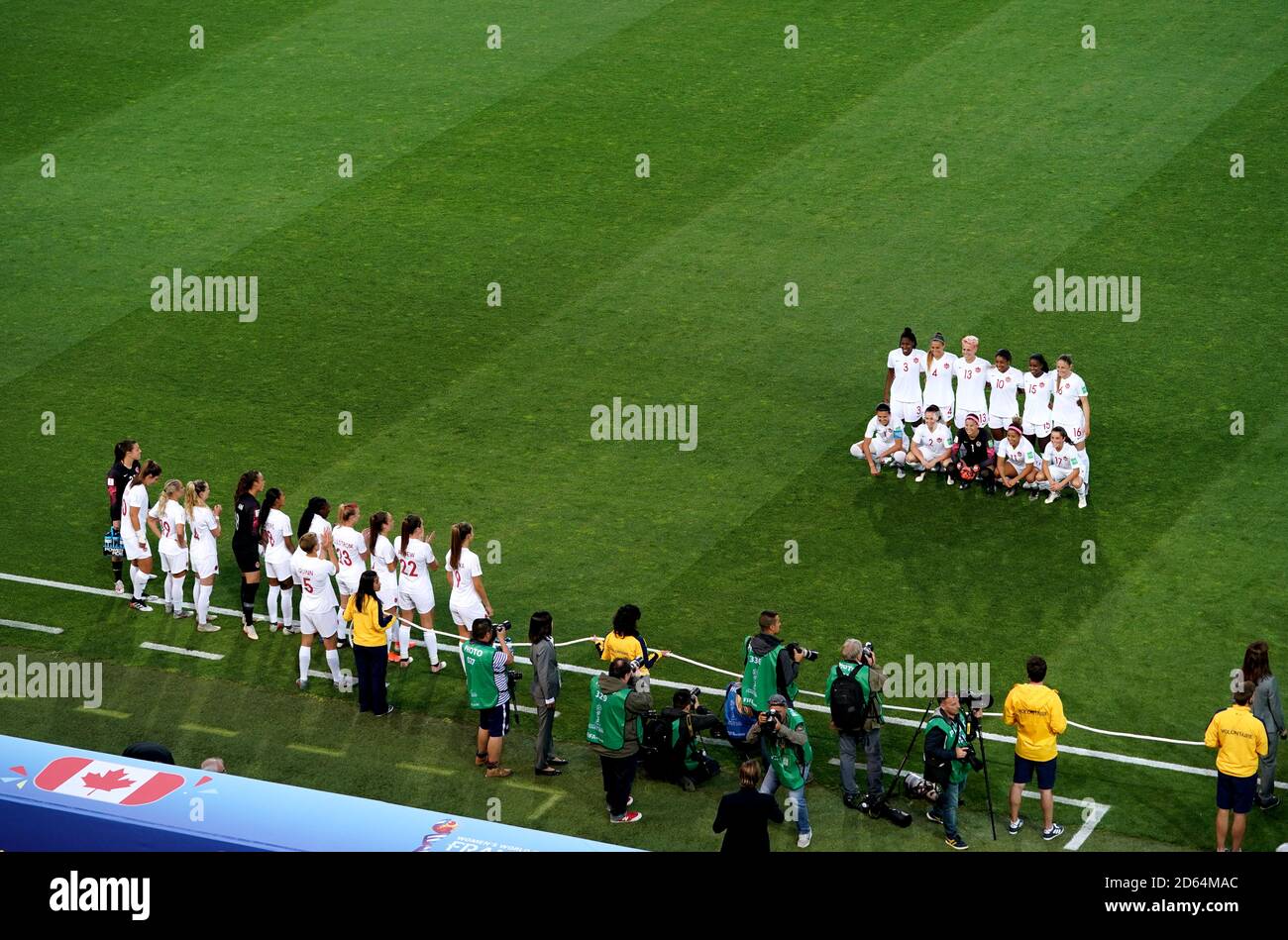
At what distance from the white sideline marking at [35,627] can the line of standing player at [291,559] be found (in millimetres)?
933

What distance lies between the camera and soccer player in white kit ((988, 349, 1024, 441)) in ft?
72.8

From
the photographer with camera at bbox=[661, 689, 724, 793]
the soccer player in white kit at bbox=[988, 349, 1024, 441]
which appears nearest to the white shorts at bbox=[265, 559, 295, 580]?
the photographer with camera at bbox=[661, 689, 724, 793]

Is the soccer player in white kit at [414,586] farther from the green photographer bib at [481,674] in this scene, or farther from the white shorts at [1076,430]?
the white shorts at [1076,430]

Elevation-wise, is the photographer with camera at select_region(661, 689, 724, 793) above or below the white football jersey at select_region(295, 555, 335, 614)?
below

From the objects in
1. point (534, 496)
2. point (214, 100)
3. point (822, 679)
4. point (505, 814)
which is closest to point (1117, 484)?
point (822, 679)

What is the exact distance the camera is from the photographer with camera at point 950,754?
15883 mm

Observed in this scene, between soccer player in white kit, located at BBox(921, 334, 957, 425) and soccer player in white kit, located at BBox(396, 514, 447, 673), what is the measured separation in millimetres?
7299

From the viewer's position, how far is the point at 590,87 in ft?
106

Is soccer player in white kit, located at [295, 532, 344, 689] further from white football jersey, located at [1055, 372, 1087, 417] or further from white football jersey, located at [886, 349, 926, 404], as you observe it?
white football jersey, located at [1055, 372, 1087, 417]

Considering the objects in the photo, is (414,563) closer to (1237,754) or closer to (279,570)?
(279,570)

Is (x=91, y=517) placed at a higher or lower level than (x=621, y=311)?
lower

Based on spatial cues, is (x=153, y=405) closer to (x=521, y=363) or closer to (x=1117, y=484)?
(x=521, y=363)

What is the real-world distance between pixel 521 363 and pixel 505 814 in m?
9.89

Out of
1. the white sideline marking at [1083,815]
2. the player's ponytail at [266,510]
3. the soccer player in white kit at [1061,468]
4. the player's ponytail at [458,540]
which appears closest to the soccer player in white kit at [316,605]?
the player's ponytail at [266,510]
